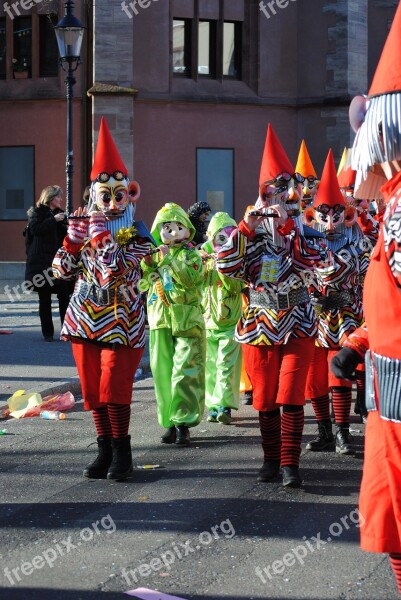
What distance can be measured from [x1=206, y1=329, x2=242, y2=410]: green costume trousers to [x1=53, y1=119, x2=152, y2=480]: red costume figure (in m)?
2.23

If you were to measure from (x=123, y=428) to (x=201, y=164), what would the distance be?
23.5m

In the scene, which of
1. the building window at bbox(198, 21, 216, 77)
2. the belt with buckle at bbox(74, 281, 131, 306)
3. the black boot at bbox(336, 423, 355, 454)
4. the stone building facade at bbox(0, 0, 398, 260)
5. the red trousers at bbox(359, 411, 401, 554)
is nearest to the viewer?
the red trousers at bbox(359, 411, 401, 554)

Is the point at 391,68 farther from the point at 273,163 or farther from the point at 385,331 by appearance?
the point at 273,163

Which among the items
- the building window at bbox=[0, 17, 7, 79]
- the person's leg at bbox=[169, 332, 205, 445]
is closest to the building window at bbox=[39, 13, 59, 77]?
the building window at bbox=[0, 17, 7, 79]

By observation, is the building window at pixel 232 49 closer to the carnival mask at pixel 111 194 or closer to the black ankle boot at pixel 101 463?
the carnival mask at pixel 111 194

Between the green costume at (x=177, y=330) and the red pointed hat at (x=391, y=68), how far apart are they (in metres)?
4.57

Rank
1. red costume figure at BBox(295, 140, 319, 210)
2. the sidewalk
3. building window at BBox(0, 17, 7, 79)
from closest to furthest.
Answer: the sidewalk
red costume figure at BBox(295, 140, 319, 210)
building window at BBox(0, 17, 7, 79)

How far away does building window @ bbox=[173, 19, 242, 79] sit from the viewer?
3022cm

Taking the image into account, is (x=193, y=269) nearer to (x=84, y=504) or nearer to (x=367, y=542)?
(x=84, y=504)

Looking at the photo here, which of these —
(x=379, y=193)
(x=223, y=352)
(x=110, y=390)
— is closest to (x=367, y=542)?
(x=379, y=193)

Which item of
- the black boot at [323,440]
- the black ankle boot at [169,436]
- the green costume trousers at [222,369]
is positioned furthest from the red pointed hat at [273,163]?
the green costume trousers at [222,369]

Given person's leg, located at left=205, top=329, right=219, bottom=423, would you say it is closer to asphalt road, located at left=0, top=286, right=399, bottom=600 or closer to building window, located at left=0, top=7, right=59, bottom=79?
asphalt road, located at left=0, top=286, right=399, bottom=600

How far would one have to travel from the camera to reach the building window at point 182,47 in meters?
30.2

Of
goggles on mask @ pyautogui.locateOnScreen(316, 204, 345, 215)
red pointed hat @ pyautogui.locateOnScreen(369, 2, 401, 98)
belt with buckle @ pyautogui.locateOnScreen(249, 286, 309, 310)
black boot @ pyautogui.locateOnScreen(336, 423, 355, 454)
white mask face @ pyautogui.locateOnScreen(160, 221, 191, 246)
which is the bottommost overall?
black boot @ pyautogui.locateOnScreen(336, 423, 355, 454)
